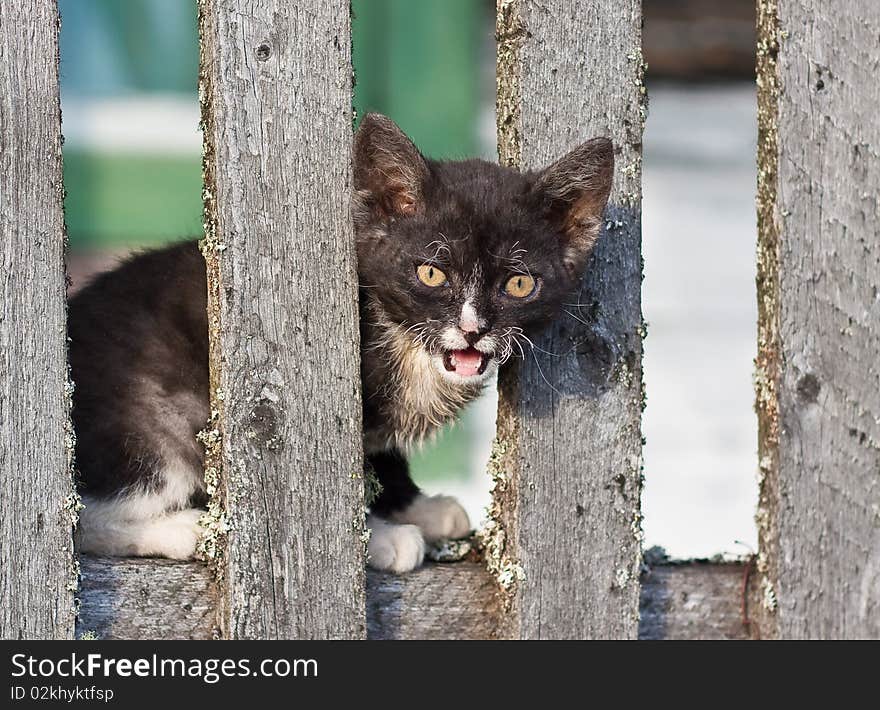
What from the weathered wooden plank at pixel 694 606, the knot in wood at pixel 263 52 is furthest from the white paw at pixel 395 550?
the knot in wood at pixel 263 52

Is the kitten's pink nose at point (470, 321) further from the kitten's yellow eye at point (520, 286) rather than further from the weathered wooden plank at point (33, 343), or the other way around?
the weathered wooden plank at point (33, 343)

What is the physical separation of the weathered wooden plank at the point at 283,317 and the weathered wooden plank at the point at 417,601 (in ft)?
0.40

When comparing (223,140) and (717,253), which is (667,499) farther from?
(223,140)

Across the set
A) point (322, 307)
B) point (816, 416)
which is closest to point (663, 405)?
point (816, 416)

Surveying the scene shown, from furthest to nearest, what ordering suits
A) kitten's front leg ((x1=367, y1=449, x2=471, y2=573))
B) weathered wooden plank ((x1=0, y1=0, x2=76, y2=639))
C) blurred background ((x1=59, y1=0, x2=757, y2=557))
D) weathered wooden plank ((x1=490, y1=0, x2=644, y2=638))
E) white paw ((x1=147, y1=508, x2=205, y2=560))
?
blurred background ((x1=59, y1=0, x2=757, y2=557)) → kitten's front leg ((x1=367, y1=449, x2=471, y2=573)) → white paw ((x1=147, y1=508, x2=205, y2=560)) → weathered wooden plank ((x1=490, y1=0, x2=644, y2=638)) → weathered wooden plank ((x1=0, y1=0, x2=76, y2=639))

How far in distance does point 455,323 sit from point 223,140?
2.12ft

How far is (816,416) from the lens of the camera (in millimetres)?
2787

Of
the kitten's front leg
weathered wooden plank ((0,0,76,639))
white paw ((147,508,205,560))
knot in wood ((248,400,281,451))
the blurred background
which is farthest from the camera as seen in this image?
the blurred background

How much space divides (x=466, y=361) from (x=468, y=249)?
257 mm

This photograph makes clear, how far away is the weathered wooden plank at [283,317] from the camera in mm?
2525

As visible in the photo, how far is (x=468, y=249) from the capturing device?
274cm

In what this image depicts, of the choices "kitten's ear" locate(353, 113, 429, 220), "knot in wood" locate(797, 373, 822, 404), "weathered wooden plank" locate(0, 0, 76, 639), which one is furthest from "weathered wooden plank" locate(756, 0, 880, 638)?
"weathered wooden plank" locate(0, 0, 76, 639)

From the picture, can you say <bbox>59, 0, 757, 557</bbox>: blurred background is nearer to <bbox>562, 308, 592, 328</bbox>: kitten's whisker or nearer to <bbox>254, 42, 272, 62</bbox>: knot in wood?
<bbox>562, 308, 592, 328</bbox>: kitten's whisker

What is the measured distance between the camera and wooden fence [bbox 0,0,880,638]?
2508 millimetres
